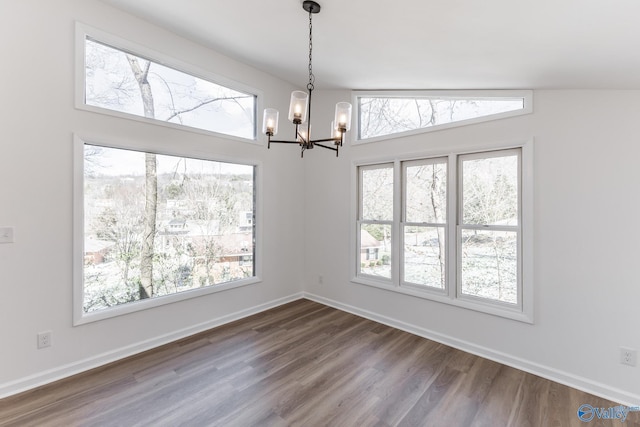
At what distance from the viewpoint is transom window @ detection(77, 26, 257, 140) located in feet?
8.51

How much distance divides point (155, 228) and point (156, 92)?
143 cm

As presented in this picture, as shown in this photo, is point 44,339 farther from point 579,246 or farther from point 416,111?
point 579,246

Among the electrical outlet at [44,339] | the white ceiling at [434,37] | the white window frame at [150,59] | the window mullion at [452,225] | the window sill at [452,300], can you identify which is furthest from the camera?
the window mullion at [452,225]

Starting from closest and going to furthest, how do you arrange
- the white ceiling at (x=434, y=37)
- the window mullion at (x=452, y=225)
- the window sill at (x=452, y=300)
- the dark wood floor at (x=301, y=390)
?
the white ceiling at (x=434, y=37) < the dark wood floor at (x=301, y=390) < the window sill at (x=452, y=300) < the window mullion at (x=452, y=225)

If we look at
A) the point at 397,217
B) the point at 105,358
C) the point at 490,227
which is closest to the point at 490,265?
the point at 490,227

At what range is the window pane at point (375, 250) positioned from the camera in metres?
3.77

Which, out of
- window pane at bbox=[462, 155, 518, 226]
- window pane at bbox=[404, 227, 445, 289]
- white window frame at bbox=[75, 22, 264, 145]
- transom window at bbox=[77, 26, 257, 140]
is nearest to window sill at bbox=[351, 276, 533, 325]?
window pane at bbox=[404, 227, 445, 289]

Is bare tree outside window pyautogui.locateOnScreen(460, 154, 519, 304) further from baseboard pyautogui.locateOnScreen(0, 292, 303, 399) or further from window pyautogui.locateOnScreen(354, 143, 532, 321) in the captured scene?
baseboard pyautogui.locateOnScreen(0, 292, 303, 399)

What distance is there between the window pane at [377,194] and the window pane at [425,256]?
1.26ft

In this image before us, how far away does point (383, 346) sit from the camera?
10.0 feet

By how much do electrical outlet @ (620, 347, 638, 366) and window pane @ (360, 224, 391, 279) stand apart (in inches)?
83.2

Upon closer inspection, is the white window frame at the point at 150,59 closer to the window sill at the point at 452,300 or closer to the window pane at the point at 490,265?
the window sill at the point at 452,300

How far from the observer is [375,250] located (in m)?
3.87

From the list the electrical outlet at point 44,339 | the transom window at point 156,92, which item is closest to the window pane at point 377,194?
the transom window at point 156,92
